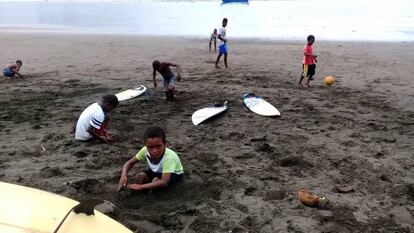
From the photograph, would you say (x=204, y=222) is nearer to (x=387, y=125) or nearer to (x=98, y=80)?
(x=387, y=125)

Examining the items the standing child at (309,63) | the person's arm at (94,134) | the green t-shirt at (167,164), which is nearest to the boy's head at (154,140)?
the green t-shirt at (167,164)

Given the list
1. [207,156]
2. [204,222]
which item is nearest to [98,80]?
[207,156]

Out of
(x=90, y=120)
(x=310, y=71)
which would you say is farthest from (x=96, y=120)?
(x=310, y=71)

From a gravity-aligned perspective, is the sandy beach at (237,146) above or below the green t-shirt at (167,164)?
below

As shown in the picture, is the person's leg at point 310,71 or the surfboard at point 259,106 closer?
the surfboard at point 259,106

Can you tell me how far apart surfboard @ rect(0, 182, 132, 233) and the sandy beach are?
5.40ft

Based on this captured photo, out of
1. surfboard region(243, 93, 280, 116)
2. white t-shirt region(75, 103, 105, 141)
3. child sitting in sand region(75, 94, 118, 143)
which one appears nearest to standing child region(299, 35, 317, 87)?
surfboard region(243, 93, 280, 116)

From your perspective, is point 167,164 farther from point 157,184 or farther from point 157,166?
point 157,184

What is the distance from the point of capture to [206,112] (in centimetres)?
767

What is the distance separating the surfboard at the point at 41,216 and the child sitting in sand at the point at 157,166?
189 centimetres

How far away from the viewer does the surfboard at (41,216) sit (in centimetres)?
215

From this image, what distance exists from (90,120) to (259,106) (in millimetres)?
3199

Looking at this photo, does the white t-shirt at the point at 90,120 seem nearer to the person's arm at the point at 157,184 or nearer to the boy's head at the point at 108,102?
the boy's head at the point at 108,102

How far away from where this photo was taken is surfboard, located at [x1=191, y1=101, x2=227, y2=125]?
739 cm
